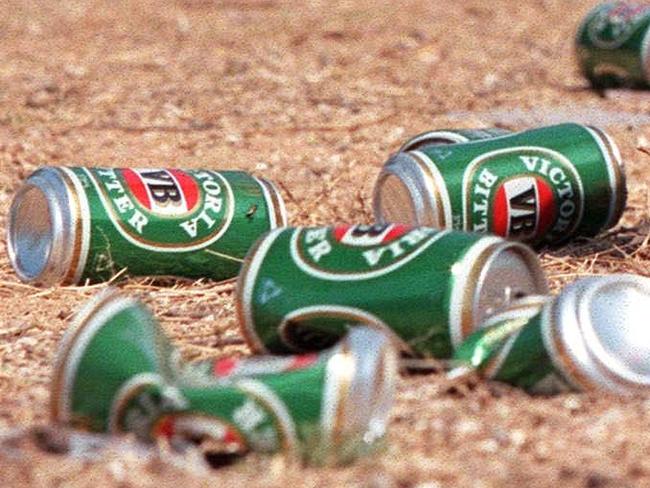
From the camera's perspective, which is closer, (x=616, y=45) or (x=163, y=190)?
(x=163, y=190)

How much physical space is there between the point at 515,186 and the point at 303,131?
1581 millimetres

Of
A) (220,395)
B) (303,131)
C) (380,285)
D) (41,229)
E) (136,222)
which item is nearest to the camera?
(220,395)

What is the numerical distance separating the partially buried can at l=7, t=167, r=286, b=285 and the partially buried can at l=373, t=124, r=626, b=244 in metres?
0.26

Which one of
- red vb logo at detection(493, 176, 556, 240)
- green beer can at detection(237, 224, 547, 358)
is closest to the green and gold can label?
red vb logo at detection(493, 176, 556, 240)

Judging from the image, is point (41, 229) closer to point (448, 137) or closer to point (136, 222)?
point (136, 222)

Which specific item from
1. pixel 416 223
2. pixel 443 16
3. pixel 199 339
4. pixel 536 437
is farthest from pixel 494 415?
pixel 443 16

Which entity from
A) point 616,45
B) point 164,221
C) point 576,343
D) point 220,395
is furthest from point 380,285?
point 616,45

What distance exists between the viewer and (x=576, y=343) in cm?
210

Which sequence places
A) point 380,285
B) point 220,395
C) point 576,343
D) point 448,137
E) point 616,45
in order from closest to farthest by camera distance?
1. point 220,395
2. point 576,343
3. point 380,285
4. point 448,137
5. point 616,45

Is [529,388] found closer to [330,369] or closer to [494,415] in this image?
[494,415]

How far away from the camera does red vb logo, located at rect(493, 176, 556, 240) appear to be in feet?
9.87

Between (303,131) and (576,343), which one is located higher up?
(303,131)

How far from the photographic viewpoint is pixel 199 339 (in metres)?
2.67

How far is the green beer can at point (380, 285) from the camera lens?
7.47 feet
